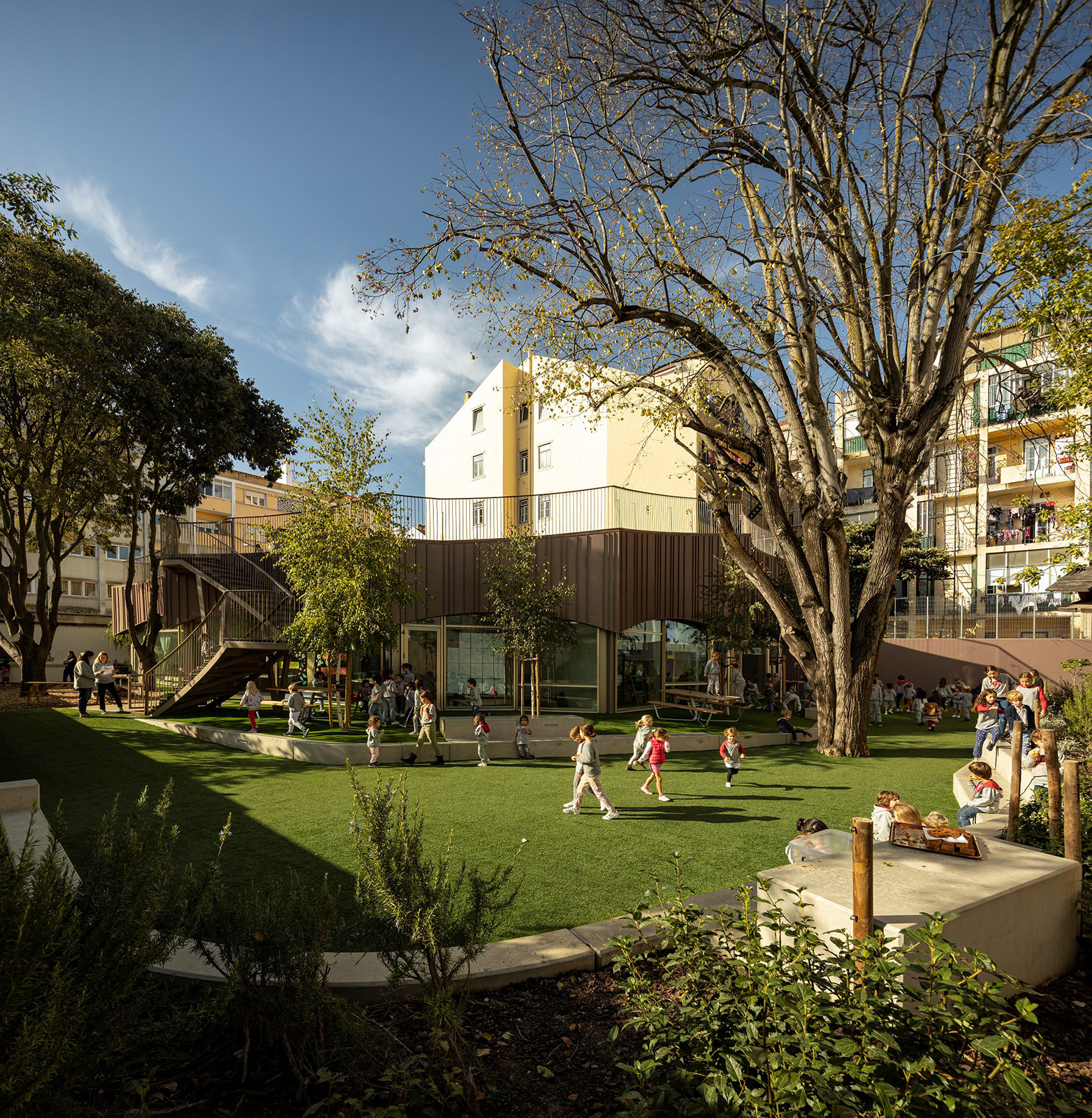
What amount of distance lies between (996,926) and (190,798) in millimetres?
10174

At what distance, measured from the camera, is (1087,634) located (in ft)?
89.4

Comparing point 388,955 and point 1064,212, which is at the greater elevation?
point 1064,212

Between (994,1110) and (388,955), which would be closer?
(994,1110)

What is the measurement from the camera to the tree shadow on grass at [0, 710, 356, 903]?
24.3 feet

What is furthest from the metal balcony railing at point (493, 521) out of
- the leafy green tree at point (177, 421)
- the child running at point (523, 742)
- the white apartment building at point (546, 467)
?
the child running at point (523, 742)

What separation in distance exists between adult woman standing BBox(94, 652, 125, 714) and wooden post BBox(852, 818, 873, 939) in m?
20.3

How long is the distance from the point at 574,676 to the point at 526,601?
330cm

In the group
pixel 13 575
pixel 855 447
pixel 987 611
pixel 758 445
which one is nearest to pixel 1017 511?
pixel 987 611

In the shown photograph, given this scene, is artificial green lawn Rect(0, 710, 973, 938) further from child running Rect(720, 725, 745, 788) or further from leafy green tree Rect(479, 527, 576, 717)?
leafy green tree Rect(479, 527, 576, 717)

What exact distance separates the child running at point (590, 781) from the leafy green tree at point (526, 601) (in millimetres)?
9341

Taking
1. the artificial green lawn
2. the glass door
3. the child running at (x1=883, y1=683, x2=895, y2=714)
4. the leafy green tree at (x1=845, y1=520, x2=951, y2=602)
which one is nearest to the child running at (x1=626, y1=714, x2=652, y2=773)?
the artificial green lawn

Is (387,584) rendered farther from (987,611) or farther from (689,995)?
(987,611)

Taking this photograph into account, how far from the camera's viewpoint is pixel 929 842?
237 inches

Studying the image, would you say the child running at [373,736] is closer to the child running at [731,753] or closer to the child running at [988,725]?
the child running at [731,753]
